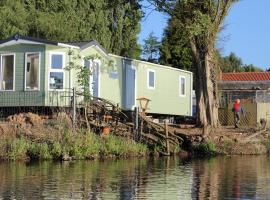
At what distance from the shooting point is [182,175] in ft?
60.1

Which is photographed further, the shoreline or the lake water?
the shoreline

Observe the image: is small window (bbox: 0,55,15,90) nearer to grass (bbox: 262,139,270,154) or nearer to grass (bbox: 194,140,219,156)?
grass (bbox: 194,140,219,156)

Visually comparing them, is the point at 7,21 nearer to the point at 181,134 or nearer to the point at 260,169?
the point at 181,134

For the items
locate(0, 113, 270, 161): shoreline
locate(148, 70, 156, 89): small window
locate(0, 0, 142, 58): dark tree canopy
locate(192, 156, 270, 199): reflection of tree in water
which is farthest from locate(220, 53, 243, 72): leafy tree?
locate(192, 156, 270, 199): reflection of tree in water

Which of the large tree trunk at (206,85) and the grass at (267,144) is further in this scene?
the large tree trunk at (206,85)

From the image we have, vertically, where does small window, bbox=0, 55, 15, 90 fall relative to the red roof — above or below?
below

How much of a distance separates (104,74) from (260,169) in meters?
13.1

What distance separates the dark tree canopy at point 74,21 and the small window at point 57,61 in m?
8.31

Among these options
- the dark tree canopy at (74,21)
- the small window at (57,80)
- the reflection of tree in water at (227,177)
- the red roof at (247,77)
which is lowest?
the reflection of tree in water at (227,177)

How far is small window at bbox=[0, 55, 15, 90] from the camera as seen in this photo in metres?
29.2

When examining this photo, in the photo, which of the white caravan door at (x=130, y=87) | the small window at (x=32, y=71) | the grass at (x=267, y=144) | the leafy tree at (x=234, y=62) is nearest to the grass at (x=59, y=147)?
the small window at (x=32, y=71)

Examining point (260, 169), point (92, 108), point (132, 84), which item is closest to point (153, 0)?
point (132, 84)

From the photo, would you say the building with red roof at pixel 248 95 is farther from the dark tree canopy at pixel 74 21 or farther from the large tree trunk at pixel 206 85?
the dark tree canopy at pixel 74 21

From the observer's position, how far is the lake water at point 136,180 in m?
13.6
